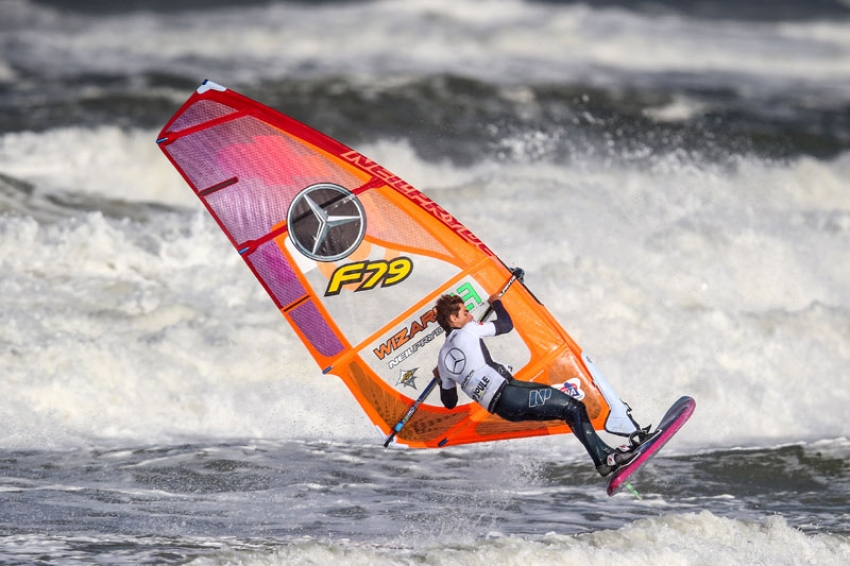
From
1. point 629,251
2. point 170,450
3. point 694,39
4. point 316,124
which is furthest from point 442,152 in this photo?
point 694,39

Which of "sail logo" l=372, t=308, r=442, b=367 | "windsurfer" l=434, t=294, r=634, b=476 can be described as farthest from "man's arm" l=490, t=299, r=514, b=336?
"sail logo" l=372, t=308, r=442, b=367

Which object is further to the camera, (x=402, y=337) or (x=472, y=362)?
(x=402, y=337)

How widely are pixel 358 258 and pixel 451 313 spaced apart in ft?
2.28

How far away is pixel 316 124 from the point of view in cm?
1653

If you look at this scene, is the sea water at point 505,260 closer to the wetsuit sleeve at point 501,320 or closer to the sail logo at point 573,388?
the sail logo at point 573,388

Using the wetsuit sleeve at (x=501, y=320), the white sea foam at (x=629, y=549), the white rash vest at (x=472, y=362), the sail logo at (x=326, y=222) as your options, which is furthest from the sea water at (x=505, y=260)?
the sail logo at (x=326, y=222)

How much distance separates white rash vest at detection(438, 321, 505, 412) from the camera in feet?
20.5

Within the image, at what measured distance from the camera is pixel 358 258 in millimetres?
6594

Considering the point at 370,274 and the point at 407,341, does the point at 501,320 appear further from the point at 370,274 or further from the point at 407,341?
the point at 370,274

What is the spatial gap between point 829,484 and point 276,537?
4241 millimetres

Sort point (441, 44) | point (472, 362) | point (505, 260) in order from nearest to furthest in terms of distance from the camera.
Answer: point (472, 362) → point (505, 260) → point (441, 44)

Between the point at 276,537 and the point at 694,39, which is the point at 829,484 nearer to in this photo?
the point at 276,537

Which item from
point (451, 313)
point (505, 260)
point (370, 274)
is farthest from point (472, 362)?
point (505, 260)

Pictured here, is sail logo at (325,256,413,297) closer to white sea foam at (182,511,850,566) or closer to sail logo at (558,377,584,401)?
sail logo at (558,377,584,401)
